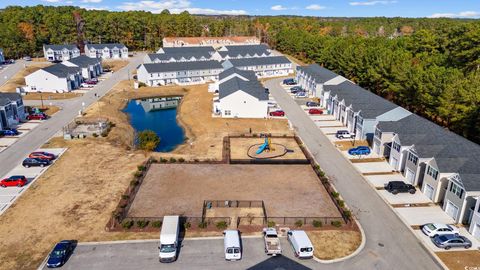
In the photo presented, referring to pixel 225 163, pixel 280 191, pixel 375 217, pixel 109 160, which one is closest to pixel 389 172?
pixel 375 217

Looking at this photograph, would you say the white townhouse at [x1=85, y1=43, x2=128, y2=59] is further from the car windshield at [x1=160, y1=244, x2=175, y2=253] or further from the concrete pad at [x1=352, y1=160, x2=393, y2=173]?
the car windshield at [x1=160, y1=244, x2=175, y2=253]

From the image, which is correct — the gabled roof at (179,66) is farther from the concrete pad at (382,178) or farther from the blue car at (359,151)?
the concrete pad at (382,178)

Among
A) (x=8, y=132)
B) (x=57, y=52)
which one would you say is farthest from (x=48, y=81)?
(x=57, y=52)

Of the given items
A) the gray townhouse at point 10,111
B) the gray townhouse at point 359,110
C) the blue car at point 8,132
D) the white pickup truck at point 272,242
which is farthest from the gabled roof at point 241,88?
the white pickup truck at point 272,242

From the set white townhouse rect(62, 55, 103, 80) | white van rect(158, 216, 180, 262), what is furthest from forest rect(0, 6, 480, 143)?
white townhouse rect(62, 55, 103, 80)

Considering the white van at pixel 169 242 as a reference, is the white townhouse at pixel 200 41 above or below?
above

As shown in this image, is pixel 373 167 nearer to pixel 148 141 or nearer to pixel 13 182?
pixel 148 141
